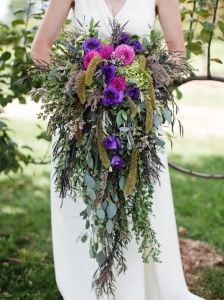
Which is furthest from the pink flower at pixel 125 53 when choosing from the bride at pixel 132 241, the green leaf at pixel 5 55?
the green leaf at pixel 5 55

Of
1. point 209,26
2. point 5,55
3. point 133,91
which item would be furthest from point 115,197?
point 5,55

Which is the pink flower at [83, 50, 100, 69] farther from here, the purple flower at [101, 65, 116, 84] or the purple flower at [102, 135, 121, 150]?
the purple flower at [102, 135, 121, 150]

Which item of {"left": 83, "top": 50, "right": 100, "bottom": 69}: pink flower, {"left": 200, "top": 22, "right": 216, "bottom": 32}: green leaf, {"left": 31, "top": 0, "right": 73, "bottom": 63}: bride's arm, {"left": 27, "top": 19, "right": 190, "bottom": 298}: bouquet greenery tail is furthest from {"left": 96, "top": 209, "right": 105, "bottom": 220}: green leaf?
{"left": 200, "top": 22, "right": 216, "bottom": 32}: green leaf

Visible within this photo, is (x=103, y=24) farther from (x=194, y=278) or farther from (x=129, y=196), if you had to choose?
(x=194, y=278)

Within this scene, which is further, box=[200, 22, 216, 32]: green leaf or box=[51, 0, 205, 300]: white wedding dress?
box=[200, 22, 216, 32]: green leaf

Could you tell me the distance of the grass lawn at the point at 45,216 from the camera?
135 inches

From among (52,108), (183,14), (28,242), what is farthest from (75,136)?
(28,242)

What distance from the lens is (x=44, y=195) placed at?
5309 mm

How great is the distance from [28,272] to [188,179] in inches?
101

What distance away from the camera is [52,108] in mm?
2309

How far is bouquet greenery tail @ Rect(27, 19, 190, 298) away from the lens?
221 centimetres

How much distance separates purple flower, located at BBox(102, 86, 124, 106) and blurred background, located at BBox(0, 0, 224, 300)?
1.09 ft

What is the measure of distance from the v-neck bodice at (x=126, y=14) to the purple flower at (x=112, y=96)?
558 millimetres

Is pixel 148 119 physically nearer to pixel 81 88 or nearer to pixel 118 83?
pixel 118 83
